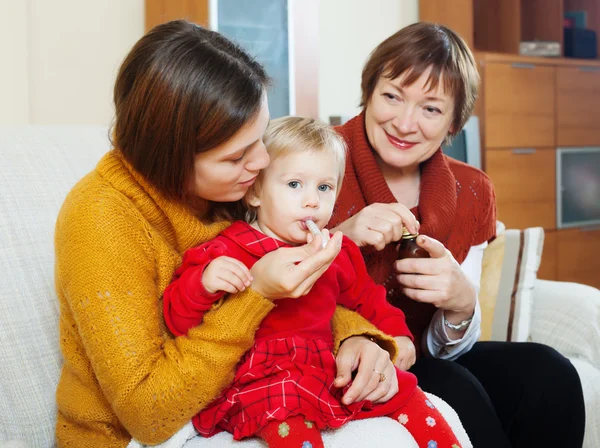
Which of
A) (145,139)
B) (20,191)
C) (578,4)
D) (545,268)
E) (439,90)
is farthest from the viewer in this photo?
(578,4)

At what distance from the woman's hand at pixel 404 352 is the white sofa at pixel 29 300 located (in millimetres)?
115

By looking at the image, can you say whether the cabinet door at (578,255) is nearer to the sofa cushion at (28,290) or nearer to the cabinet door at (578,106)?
the cabinet door at (578,106)

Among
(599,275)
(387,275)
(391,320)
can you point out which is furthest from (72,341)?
(599,275)

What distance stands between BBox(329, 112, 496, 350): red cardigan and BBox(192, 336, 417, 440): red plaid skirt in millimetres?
421

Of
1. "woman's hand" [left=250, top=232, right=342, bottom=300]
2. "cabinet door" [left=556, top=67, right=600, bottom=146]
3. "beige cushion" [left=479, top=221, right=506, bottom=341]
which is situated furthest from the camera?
"cabinet door" [left=556, top=67, right=600, bottom=146]

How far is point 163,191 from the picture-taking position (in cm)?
115

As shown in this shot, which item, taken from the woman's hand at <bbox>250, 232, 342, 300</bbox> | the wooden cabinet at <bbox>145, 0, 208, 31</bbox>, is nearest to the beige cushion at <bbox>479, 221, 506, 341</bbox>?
the woman's hand at <bbox>250, 232, 342, 300</bbox>

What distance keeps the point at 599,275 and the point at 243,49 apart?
3.59m

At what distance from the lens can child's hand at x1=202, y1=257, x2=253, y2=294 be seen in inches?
42.0

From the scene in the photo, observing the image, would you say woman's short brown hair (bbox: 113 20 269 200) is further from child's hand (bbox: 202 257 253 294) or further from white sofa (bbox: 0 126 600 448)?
white sofa (bbox: 0 126 600 448)

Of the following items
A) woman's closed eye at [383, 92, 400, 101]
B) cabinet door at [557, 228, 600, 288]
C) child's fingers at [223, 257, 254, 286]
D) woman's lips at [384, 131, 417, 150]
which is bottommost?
cabinet door at [557, 228, 600, 288]

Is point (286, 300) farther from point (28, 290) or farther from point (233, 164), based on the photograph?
point (28, 290)

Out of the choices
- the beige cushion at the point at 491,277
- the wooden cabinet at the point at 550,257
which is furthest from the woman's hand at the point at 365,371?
the wooden cabinet at the point at 550,257

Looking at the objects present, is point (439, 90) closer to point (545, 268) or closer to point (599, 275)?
point (545, 268)
